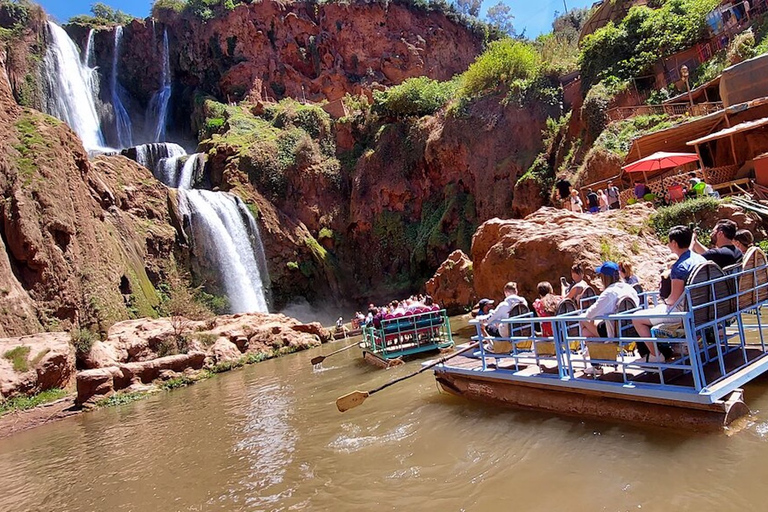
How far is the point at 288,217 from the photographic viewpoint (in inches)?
1390

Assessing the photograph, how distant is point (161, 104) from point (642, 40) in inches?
1621

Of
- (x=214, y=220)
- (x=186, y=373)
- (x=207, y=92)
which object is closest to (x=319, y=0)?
(x=207, y=92)

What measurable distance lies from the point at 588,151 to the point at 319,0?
38821 mm

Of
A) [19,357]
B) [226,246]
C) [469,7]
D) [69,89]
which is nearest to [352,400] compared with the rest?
[19,357]

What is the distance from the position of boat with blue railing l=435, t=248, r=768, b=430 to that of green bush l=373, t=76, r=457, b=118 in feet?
108

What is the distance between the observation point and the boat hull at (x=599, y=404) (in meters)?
4.41

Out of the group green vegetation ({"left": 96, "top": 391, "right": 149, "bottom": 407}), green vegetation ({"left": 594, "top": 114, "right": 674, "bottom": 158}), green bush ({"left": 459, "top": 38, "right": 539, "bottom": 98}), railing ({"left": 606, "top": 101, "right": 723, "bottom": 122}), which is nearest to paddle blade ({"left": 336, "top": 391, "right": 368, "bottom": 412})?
green vegetation ({"left": 96, "top": 391, "right": 149, "bottom": 407})

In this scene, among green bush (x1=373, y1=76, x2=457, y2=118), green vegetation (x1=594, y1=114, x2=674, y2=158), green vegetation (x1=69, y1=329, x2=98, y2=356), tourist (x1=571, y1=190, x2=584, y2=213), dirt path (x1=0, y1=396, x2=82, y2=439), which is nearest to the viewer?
dirt path (x1=0, y1=396, x2=82, y2=439)

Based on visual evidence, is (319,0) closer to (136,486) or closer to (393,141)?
(393,141)

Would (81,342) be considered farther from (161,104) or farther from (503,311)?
(161,104)

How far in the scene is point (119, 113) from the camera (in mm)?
43219

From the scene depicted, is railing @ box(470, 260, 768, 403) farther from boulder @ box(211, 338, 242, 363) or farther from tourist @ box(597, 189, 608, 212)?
boulder @ box(211, 338, 242, 363)

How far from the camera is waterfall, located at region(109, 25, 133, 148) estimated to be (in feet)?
139

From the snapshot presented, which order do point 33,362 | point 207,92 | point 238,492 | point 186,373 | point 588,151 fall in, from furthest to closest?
point 207,92 → point 588,151 → point 186,373 → point 33,362 → point 238,492
